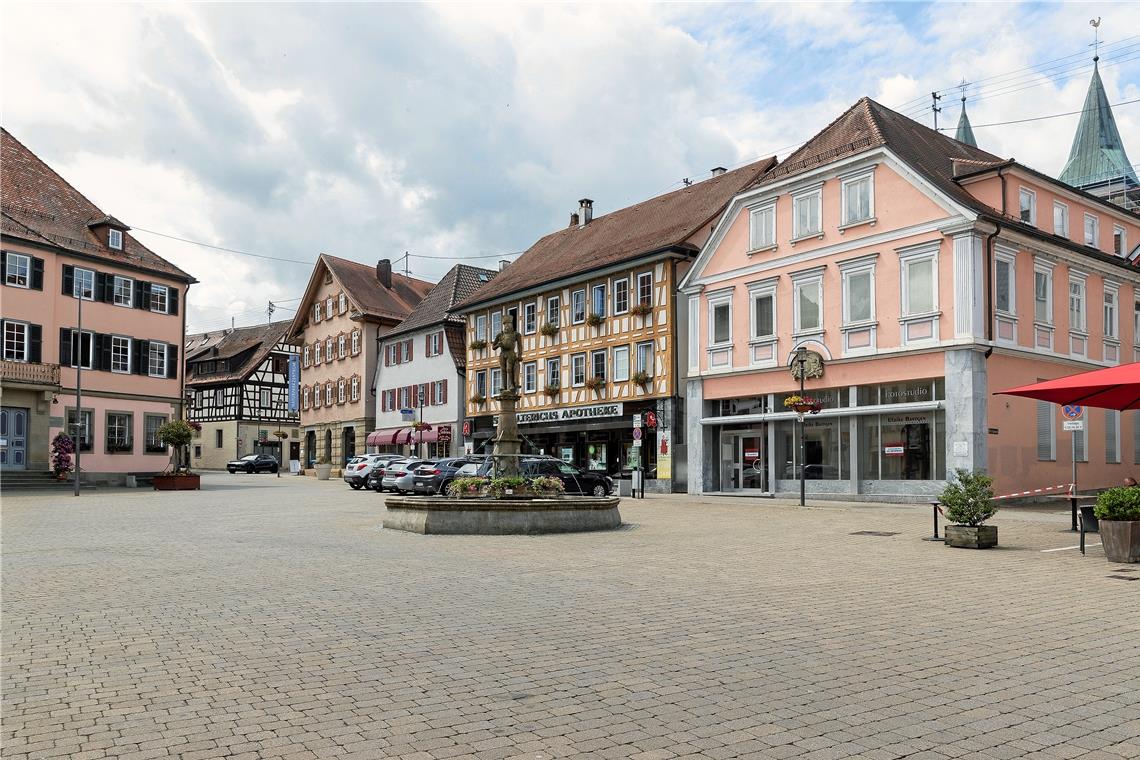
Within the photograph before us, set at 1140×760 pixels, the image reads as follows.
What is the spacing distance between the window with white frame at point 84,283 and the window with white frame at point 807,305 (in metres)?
30.2

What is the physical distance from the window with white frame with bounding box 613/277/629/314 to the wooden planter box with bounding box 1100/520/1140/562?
27.7 metres

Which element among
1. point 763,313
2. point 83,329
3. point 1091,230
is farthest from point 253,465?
point 1091,230


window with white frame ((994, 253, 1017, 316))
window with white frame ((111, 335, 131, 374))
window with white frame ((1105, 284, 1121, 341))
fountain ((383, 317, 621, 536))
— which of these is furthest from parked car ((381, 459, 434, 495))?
window with white frame ((1105, 284, 1121, 341))

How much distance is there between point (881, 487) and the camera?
2911 centimetres

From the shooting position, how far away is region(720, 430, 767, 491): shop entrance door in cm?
3347

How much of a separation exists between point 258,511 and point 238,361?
190 feet

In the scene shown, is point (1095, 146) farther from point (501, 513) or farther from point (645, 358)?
point (501, 513)

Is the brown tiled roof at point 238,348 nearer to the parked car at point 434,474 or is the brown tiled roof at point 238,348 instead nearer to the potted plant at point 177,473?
the potted plant at point 177,473

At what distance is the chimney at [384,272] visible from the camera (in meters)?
66.3

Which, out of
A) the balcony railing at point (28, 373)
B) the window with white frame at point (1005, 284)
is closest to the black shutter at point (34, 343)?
the balcony railing at point (28, 373)

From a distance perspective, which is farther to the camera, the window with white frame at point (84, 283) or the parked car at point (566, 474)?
the window with white frame at point (84, 283)

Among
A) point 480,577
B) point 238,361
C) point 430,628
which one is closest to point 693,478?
point 480,577

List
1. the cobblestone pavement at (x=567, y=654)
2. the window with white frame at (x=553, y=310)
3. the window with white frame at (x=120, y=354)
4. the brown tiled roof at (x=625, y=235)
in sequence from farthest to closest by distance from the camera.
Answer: the window with white frame at (x=553, y=310)
the window with white frame at (x=120, y=354)
the brown tiled roof at (x=625, y=235)
the cobblestone pavement at (x=567, y=654)

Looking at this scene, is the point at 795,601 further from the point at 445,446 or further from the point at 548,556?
the point at 445,446
